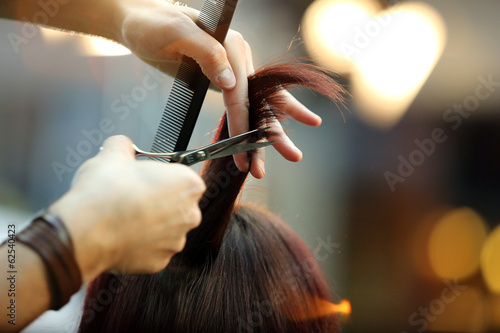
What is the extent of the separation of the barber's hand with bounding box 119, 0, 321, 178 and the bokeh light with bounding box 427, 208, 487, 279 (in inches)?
82.9

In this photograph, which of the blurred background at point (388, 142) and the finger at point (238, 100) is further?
the blurred background at point (388, 142)

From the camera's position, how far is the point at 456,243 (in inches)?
104

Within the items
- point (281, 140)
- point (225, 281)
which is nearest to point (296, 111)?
point (281, 140)

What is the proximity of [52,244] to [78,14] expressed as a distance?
2.40 ft

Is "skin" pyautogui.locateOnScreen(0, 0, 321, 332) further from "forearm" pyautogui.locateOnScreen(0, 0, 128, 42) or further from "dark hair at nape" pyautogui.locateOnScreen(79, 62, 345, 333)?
"forearm" pyautogui.locateOnScreen(0, 0, 128, 42)

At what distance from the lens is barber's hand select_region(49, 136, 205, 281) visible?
460 millimetres

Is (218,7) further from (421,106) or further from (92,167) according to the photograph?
(421,106)

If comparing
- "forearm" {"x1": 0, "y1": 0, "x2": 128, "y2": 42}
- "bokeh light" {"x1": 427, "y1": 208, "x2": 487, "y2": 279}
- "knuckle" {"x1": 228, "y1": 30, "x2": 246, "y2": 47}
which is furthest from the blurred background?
"knuckle" {"x1": 228, "y1": 30, "x2": 246, "y2": 47}

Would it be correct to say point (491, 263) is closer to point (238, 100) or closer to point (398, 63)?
point (398, 63)

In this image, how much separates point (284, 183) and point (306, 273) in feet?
6.22

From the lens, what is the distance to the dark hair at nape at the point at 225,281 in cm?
76

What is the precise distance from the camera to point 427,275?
8.62 ft

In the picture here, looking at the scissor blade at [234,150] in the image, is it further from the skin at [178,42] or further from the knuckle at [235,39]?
the knuckle at [235,39]

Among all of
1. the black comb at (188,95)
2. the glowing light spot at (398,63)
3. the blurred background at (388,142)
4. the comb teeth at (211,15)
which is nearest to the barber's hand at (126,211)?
the black comb at (188,95)
